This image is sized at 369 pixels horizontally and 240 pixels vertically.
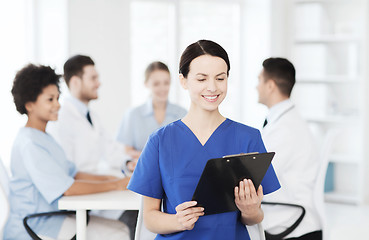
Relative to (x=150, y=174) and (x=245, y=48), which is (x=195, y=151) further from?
(x=245, y=48)

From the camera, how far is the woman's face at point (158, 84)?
363cm

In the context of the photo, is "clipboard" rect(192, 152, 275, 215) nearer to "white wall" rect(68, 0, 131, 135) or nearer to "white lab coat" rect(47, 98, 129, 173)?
"white lab coat" rect(47, 98, 129, 173)

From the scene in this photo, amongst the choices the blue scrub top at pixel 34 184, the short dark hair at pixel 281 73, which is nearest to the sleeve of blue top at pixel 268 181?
the blue scrub top at pixel 34 184

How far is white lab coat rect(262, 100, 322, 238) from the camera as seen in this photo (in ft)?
8.29

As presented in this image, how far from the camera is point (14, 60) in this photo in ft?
13.5

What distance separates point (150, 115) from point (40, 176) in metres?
1.40

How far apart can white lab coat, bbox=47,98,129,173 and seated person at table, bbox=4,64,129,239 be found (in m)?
0.50

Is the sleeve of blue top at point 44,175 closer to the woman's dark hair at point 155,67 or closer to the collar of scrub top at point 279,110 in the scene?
the collar of scrub top at point 279,110

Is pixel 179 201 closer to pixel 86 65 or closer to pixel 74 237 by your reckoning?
pixel 74 237

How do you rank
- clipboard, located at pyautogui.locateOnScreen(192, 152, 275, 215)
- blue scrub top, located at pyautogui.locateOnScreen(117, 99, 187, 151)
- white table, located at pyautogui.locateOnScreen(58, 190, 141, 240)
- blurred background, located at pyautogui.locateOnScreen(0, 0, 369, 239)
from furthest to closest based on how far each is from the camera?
blurred background, located at pyautogui.locateOnScreen(0, 0, 369, 239)
blue scrub top, located at pyautogui.locateOnScreen(117, 99, 187, 151)
white table, located at pyautogui.locateOnScreen(58, 190, 141, 240)
clipboard, located at pyautogui.locateOnScreen(192, 152, 275, 215)

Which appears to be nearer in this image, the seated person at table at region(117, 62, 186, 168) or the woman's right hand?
the woman's right hand

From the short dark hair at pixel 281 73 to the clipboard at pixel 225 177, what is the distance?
1.30m

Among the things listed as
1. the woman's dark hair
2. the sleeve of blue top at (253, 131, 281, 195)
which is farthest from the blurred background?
the sleeve of blue top at (253, 131, 281, 195)

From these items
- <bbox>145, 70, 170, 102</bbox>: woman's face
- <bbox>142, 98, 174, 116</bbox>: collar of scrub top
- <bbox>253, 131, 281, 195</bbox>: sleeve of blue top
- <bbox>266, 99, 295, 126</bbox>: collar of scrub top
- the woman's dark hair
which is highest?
the woman's dark hair
